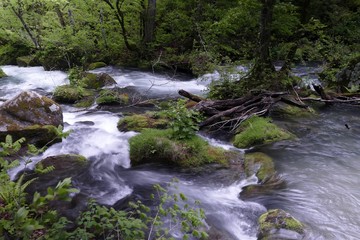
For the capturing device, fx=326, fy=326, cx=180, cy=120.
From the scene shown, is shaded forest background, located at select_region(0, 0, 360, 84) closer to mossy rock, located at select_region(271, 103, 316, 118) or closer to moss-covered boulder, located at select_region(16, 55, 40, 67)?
moss-covered boulder, located at select_region(16, 55, 40, 67)

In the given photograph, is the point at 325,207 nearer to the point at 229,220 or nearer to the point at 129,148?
the point at 229,220

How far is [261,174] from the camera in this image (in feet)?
20.7

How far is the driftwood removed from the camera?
8.60m

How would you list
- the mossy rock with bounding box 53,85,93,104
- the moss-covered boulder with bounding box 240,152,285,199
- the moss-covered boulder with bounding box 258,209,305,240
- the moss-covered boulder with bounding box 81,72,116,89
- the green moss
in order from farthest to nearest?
the moss-covered boulder with bounding box 81,72,116,89
the mossy rock with bounding box 53,85,93,104
the green moss
the moss-covered boulder with bounding box 240,152,285,199
the moss-covered boulder with bounding box 258,209,305,240

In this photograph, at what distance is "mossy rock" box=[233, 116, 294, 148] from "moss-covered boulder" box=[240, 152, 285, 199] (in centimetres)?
60

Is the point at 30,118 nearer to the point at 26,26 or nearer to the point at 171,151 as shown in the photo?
the point at 171,151

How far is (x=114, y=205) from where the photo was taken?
5.77m

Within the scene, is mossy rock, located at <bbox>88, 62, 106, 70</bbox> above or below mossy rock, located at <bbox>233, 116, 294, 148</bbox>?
below

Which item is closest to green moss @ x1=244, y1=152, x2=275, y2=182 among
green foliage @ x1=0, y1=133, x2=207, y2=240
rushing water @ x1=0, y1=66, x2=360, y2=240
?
rushing water @ x1=0, y1=66, x2=360, y2=240

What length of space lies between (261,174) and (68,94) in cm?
828

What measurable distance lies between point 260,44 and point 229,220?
7.08m

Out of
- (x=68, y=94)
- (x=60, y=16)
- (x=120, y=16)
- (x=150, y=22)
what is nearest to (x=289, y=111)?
(x=68, y=94)

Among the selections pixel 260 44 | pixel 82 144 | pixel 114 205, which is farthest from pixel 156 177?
pixel 260 44

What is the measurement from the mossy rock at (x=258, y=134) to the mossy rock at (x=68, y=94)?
6.58m
